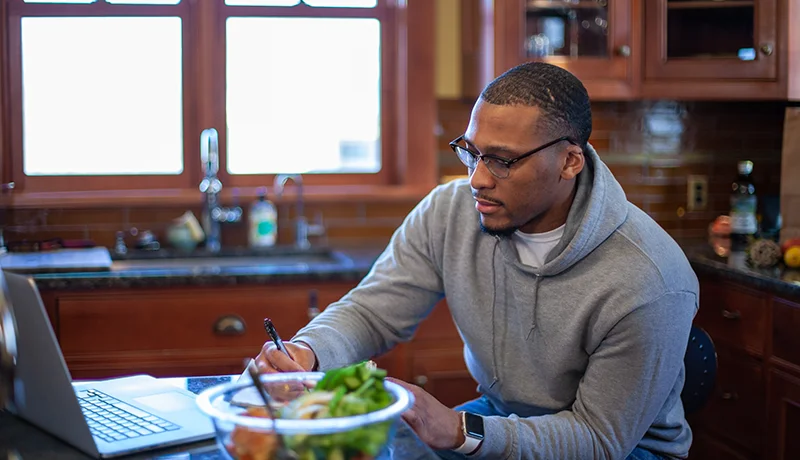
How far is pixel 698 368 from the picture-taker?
185 centimetres

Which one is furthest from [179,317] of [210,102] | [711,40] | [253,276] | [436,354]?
[711,40]

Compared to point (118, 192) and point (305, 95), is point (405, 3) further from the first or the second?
point (118, 192)

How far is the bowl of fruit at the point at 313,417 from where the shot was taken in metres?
0.99

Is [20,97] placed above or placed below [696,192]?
above

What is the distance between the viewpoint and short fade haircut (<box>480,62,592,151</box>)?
1.69m

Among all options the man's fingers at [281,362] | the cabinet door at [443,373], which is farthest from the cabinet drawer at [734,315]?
the man's fingers at [281,362]

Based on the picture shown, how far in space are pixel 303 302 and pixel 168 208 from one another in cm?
82

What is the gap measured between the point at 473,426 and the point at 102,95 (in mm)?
2401

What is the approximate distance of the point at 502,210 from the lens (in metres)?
1.74

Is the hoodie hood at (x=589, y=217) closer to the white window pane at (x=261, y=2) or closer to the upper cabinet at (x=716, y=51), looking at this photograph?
the upper cabinet at (x=716, y=51)

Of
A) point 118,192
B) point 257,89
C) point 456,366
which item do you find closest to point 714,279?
point 456,366

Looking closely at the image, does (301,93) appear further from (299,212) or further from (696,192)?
(696,192)

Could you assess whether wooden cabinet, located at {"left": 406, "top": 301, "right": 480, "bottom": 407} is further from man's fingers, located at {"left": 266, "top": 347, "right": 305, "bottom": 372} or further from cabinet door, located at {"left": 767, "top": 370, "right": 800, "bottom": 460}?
man's fingers, located at {"left": 266, "top": 347, "right": 305, "bottom": 372}

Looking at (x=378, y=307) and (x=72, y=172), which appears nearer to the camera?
(x=378, y=307)
